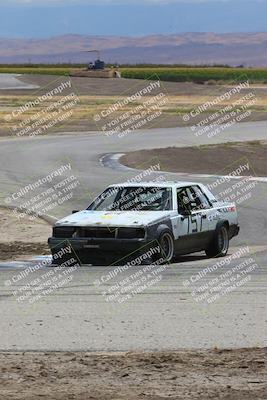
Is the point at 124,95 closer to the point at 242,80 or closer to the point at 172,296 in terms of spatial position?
the point at 242,80

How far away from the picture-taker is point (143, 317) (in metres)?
10.8

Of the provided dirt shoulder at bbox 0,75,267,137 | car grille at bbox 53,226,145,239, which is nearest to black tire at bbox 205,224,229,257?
car grille at bbox 53,226,145,239

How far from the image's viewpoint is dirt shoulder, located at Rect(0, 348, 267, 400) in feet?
24.5

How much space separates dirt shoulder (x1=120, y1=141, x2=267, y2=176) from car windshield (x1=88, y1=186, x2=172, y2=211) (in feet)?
51.9

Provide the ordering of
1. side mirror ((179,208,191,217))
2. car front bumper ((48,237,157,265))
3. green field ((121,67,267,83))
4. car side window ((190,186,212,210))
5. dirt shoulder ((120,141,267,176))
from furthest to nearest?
green field ((121,67,267,83)), dirt shoulder ((120,141,267,176)), car side window ((190,186,212,210)), side mirror ((179,208,191,217)), car front bumper ((48,237,157,265))

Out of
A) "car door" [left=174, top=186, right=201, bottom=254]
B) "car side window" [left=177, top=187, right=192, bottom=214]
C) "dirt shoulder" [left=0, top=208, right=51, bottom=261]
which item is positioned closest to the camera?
"car door" [left=174, top=186, right=201, bottom=254]

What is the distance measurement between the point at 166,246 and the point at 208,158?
20938 mm

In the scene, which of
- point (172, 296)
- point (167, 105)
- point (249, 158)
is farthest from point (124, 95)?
point (172, 296)

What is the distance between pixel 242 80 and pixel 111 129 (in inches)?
2015

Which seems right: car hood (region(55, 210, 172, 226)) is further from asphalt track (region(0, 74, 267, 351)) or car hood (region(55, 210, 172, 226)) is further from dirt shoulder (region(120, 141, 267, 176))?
dirt shoulder (region(120, 141, 267, 176))

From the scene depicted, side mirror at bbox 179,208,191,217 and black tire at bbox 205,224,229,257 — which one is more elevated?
side mirror at bbox 179,208,191,217

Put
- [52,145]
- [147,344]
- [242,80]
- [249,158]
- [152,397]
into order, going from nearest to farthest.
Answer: [152,397]
[147,344]
[249,158]
[52,145]
[242,80]

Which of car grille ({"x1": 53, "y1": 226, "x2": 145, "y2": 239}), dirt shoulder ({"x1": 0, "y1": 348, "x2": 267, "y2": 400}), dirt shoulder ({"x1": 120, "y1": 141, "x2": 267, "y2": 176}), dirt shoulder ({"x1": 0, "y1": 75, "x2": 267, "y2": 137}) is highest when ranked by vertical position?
dirt shoulder ({"x1": 0, "y1": 348, "x2": 267, "y2": 400})

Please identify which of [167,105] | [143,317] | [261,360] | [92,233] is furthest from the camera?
[167,105]
